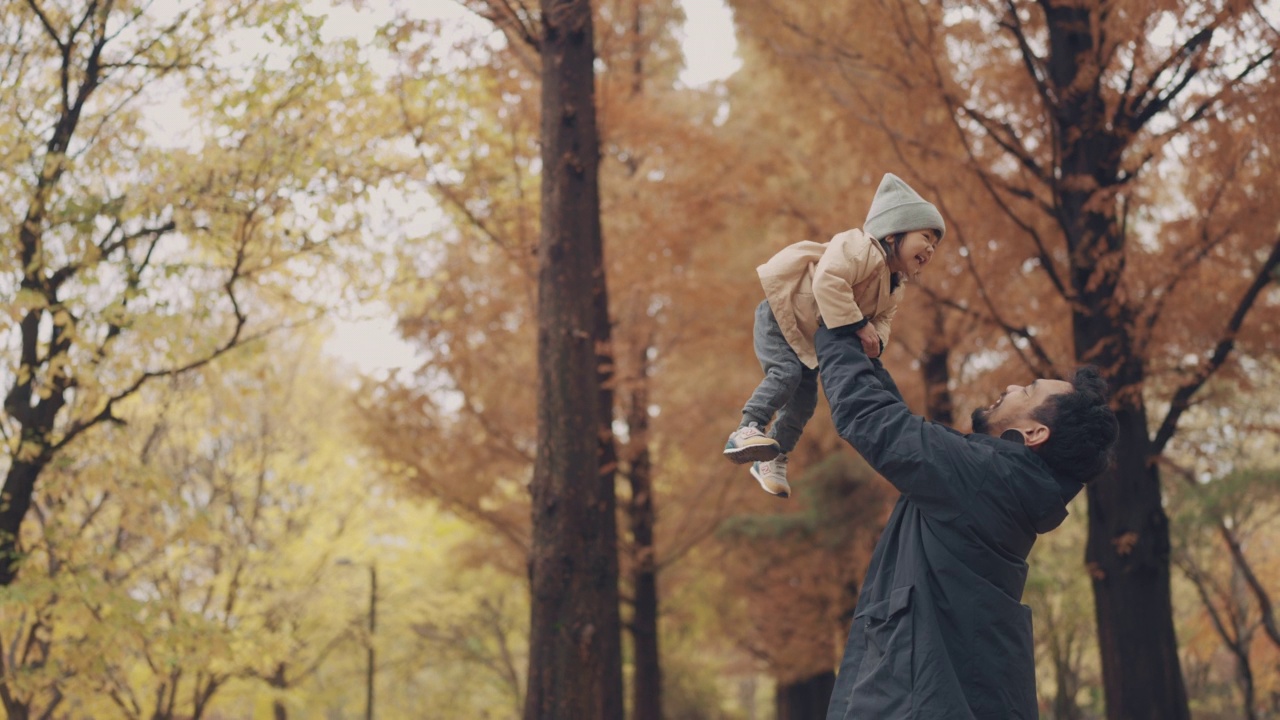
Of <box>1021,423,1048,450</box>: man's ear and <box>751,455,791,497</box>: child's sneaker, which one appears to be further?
<box>751,455,791,497</box>: child's sneaker

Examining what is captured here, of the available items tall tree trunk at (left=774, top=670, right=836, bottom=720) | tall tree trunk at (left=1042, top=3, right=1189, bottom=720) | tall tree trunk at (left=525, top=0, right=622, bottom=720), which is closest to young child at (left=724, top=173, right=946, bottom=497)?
tall tree trunk at (left=525, top=0, right=622, bottom=720)

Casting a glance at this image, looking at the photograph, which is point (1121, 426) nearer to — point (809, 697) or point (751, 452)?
point (751, 452)

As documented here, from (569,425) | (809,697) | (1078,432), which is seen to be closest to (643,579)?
(809,697)

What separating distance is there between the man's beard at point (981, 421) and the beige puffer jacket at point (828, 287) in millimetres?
329

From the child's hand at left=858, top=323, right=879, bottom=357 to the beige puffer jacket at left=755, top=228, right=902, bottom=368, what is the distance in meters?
0.04

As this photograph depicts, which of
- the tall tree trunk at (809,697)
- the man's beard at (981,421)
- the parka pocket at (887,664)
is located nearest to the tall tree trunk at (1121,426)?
the man's beard at (981,421)

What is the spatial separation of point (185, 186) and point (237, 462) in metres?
8.93

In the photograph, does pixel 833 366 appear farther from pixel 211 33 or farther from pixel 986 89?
pixel 211 33

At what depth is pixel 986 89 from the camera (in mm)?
7941

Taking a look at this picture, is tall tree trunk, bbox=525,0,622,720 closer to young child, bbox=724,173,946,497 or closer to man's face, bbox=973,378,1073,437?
young child, bbox=724,173,946,497

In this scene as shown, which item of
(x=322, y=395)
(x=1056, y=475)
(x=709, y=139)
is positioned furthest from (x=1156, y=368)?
(x=322, y=395)

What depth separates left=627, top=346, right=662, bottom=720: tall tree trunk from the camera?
12547 mm

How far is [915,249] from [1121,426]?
15.6 feet

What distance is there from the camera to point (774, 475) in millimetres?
3205
